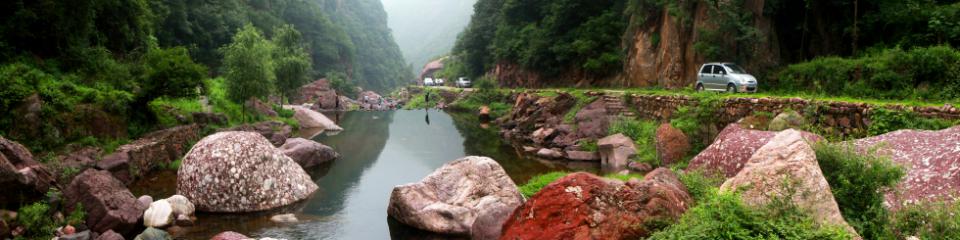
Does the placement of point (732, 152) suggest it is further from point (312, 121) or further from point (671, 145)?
point (312, 121)

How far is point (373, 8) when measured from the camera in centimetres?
18100

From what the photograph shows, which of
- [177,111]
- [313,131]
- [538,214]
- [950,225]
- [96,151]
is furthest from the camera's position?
[313,131]

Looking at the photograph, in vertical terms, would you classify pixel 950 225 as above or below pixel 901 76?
below

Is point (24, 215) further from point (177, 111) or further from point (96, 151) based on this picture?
point (177, 111)

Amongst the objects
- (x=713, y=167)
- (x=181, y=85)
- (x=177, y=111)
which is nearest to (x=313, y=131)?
(x=177, y=111)

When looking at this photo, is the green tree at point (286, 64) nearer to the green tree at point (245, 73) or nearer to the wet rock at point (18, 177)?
the green tree at point (245, 73)

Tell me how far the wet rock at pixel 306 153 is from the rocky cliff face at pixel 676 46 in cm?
2119

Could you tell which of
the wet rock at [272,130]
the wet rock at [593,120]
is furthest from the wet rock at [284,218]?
the wet rock at [593,120]

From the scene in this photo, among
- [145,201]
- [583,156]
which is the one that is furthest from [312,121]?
[145,201]

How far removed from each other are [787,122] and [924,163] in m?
6.57

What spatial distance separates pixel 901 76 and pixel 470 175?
16.1m

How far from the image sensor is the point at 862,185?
9586 mm

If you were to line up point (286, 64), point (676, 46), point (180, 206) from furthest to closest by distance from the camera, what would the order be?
1. point (286, 64)
2. point (676, 46)
3. point (180, 206)

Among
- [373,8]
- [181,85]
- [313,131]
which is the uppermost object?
[373,8]
